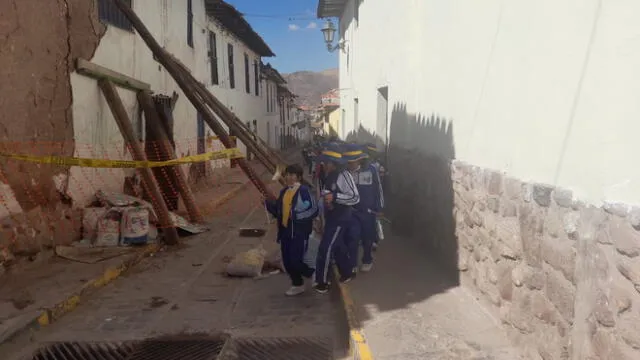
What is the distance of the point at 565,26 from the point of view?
132 inches

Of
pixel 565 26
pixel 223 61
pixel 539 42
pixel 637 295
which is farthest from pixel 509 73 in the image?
pixel 223 61

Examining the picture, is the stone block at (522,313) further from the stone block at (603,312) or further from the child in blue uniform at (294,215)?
the child in blue uniform at (294,215)

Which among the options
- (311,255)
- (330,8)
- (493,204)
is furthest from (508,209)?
(330,8)

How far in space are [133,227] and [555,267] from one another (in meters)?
6.10

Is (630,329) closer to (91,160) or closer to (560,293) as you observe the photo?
(560,293)

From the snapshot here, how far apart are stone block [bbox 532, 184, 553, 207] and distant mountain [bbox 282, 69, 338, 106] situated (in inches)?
4708

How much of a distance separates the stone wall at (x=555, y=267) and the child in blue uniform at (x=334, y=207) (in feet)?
4.33

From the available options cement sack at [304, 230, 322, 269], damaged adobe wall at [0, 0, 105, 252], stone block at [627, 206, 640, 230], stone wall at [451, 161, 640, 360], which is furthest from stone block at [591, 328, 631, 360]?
damaged adobe wall at [0, 0, 105, 252]

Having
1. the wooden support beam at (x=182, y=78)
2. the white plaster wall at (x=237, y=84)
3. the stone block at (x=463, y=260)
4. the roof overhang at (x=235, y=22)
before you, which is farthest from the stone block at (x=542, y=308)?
the roof overhang at (x=235, y=22)

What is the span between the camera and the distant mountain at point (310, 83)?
419ft

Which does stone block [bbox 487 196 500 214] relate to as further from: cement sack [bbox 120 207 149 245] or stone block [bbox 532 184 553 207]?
cement sack [bbox 120 207 149 245]

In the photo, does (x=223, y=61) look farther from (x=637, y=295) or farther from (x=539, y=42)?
(x=637, y=295)

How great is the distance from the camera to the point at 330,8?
1825cm

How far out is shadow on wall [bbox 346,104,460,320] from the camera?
18.6 ft
